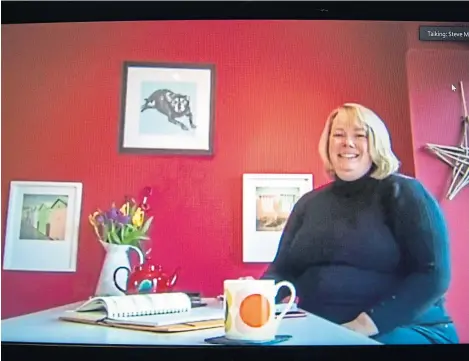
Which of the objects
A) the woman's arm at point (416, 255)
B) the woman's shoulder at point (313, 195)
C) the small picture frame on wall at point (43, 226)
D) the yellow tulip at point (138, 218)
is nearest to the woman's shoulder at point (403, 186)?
the woman's arm at point (416, 255)

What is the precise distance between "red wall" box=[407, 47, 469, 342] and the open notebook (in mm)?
472

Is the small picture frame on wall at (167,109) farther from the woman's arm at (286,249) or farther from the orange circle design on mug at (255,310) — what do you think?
the orange circle design on mug at (255,310)

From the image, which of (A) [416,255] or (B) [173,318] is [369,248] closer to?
(A) [416,255]

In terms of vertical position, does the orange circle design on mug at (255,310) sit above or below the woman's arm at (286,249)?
below

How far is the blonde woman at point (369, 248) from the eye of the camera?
1.20 metres

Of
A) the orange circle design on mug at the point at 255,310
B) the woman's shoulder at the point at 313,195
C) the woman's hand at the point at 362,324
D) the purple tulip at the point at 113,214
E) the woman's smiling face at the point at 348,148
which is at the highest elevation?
the woman's smiling face at the point at 348,148

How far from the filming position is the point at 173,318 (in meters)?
1.19

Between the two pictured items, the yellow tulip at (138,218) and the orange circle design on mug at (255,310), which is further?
the yellow tulip at (138,218)

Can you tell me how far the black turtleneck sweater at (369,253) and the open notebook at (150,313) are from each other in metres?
0.15

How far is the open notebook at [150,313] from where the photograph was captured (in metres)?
1.18

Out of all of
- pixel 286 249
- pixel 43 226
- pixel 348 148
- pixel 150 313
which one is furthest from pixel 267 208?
pixel 43 226

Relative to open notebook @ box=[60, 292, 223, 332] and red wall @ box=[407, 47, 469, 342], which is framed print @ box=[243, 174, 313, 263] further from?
red wall @ box=[407, 47, 469, 342]

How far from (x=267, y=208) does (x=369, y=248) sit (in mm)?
213

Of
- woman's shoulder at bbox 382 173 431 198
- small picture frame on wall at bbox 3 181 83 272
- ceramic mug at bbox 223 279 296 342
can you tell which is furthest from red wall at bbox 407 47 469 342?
small picture frame on wall at bbox 3 181 83 272
